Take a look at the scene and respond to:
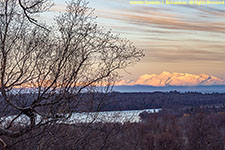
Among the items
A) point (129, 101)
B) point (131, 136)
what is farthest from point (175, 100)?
point (131, 136)

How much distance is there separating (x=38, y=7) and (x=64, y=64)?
45.4 inches

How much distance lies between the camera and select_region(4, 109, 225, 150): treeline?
8922mm

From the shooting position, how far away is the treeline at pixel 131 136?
8.92m

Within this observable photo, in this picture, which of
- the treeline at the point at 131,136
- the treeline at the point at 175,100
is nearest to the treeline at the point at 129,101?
the treeline at the point at 175,100

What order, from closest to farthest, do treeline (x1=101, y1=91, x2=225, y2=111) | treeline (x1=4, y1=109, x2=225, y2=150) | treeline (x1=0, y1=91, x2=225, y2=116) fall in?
treeline (x1=0, y1=91, x2=225, y2=116)
treeline (x1=4, y1=109, x2=225, y2=150)
treeline (x1=101, y1=91, x2=225, y2=111)

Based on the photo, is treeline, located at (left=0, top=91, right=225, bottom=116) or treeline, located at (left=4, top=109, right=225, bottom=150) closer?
treeline, located at (left=0, top=91, right=225, bottom=116)

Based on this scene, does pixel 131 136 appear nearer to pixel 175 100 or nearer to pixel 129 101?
pixel 129 101

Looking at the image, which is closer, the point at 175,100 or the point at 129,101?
the point at 129,101

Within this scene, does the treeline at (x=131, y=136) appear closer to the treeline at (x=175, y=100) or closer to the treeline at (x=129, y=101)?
the treeline at (x=129, y=101)

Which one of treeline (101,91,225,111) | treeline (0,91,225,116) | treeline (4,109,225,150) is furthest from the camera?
treeline (101,91,225,111)

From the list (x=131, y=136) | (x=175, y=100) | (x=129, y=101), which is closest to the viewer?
(x=131, y=136)

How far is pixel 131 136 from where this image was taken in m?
30.5

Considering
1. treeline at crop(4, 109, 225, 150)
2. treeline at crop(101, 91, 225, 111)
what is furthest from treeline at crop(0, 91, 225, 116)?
treeline at crop(4, 109, 225, 150)

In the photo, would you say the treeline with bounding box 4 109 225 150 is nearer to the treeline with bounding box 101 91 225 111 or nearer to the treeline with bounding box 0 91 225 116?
the treeline with bounding box 0 91 225 116
